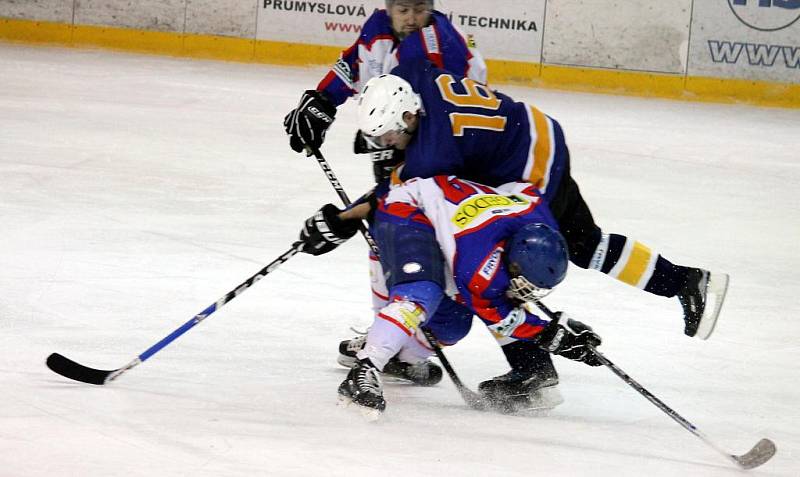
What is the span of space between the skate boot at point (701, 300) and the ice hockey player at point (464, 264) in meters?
0.49

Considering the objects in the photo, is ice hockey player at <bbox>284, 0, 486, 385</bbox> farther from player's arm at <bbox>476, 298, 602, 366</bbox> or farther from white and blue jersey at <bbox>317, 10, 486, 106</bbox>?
player's arm at <bbox>476, 298, 602, 366</bbox>

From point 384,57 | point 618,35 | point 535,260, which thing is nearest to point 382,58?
point 384,57

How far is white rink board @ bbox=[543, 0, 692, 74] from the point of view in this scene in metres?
9.38

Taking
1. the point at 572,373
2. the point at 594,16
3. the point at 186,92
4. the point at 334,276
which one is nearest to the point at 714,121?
the point at 594,16

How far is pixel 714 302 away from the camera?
11.1ft

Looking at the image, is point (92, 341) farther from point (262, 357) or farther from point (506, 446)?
point (506, 446)

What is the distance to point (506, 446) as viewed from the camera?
266cm

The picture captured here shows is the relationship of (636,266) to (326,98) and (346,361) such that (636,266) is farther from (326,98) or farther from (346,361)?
(326,98)

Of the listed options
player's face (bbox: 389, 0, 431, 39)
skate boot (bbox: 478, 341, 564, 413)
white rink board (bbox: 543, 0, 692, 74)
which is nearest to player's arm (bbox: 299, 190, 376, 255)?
skate boot (bbox: 478, 341, 564, 413)

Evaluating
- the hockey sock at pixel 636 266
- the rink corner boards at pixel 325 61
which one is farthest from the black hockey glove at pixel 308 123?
the rink corner boards at pixel 325 61

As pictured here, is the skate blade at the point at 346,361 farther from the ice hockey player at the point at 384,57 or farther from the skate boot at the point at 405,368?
the ice hockey player at the point at 384,57

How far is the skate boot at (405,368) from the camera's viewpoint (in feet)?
10.7

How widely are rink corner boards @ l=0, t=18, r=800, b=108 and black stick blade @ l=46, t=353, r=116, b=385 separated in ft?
22.2

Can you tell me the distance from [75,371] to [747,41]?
7539 mm
